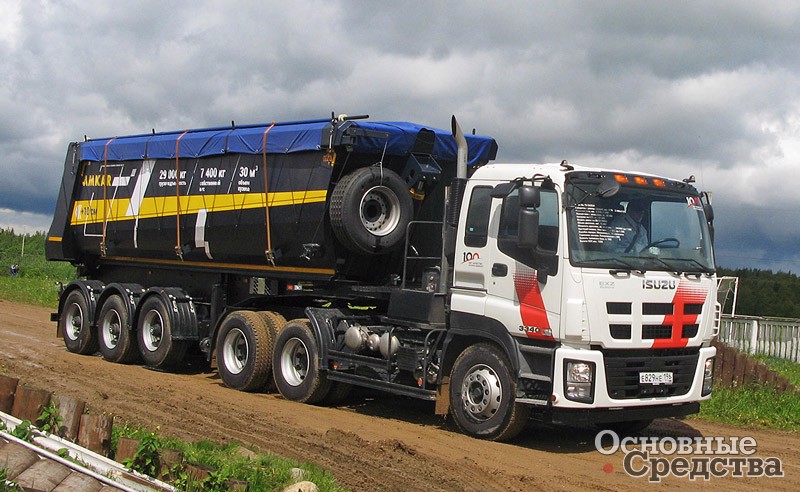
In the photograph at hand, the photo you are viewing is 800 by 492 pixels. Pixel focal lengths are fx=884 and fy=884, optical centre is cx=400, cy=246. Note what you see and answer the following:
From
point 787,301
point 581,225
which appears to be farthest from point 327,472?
point 787,301

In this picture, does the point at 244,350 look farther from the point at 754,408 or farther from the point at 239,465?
the point at 754,408

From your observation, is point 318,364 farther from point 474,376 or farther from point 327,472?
point 327,472

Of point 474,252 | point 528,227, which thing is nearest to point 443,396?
point 474,252

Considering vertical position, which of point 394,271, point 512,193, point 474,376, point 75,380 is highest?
point 512,193

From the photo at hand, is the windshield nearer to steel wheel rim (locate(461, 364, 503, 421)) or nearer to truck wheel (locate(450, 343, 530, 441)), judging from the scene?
truck wheel (locate(450, 343, 530, 441))

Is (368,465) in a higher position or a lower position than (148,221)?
lower

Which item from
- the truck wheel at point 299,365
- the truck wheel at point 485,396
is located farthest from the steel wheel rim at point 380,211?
the truck wheel at point 485,396

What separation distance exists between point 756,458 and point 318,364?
5.39 m

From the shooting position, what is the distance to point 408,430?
10125 mm

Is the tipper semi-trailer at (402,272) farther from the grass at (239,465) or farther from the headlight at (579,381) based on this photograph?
the grass at (239,465)

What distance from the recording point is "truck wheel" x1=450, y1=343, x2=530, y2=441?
9250 millimetres

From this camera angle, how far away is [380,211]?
37.7 feet

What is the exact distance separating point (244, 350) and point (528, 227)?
590 cm

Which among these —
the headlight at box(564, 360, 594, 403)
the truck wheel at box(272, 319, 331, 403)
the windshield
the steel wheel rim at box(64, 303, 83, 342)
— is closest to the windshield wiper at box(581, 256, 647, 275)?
the windshield
